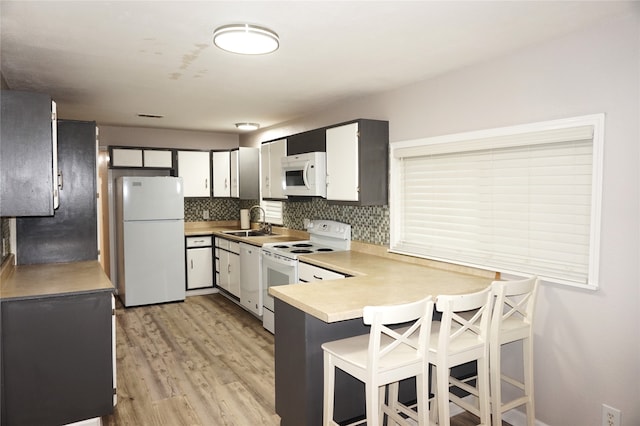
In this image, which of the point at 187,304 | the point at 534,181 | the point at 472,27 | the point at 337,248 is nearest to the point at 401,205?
the point at 337,248

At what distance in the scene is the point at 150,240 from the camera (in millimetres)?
5621

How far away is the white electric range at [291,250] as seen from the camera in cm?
418

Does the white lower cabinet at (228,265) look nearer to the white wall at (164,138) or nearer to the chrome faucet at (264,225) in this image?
the chrome faucet at (264,225)

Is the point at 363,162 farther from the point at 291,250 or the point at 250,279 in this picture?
the point at 250,279

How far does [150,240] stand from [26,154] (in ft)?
10.3

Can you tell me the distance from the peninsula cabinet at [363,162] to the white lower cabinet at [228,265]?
2.11 m

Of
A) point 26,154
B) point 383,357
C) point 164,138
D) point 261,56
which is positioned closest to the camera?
point 383,357

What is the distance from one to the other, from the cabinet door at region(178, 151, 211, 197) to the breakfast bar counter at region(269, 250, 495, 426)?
4013mm

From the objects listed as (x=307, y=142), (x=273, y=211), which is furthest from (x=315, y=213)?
(x=273, y=211)

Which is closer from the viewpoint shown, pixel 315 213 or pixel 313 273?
pixel 313 273

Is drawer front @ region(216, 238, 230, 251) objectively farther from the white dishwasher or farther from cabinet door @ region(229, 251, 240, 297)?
the white dishwasher

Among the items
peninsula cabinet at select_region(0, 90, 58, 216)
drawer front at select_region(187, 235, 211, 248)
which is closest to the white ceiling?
peninsula cabinet at select_region(0, 90, 58, 216)

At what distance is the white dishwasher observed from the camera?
15.9ft

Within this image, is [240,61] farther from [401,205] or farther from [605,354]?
[605,354]
